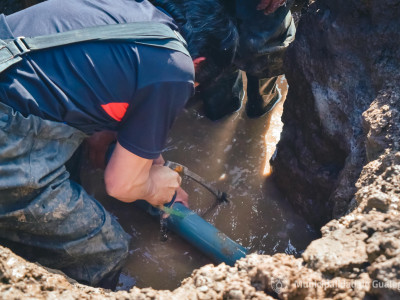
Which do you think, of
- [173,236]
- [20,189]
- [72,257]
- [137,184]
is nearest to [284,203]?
[173,236]

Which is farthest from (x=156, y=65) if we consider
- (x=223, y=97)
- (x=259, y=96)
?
(x=259, y=96)

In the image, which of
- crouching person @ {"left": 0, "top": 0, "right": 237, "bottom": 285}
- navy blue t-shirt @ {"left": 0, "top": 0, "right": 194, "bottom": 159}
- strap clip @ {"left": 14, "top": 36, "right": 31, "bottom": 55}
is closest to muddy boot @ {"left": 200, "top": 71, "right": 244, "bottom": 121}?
crouching person @ {"left": 0, "top": 0, "right": 237, "bottom": 285}

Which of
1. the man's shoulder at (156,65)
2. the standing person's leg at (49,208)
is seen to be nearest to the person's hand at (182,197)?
the standing person's leg at (49,208)

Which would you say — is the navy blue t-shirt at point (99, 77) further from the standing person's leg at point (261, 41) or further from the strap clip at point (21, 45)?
the standing person's leg at point (261, 41)

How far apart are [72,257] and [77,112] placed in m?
0.73

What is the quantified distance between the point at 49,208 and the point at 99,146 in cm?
82

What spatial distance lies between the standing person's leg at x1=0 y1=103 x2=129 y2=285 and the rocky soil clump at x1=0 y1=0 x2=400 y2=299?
0.30 metres

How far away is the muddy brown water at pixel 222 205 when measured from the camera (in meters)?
2.66

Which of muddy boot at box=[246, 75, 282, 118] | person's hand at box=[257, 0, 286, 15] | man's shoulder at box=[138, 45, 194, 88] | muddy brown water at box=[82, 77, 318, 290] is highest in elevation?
man's shoulder at box=[138, 45, 194, 88]

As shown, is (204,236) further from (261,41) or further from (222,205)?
(261,41)

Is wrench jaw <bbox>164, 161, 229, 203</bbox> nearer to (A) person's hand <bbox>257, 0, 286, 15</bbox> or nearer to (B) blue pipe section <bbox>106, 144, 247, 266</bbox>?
(B) blue pipe section <bbox>106, 144, 247, 266</bbox>

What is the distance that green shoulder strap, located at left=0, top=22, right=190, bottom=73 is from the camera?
6.27ft

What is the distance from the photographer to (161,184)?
97.4 inches

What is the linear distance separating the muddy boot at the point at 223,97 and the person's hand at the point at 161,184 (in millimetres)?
1044
